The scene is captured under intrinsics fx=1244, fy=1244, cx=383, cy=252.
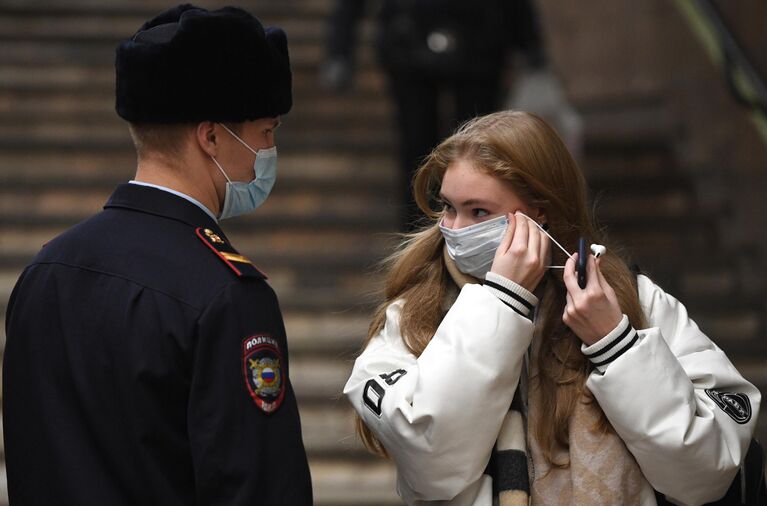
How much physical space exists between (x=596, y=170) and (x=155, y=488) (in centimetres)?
600

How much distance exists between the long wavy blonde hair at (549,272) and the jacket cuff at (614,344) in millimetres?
107

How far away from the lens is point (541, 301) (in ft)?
9.25

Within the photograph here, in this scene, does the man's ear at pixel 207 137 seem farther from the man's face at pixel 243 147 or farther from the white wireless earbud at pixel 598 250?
the white wireless earbud at pixel 598 250

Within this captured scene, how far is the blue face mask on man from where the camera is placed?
2.52 meters

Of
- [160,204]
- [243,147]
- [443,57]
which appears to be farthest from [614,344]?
[443,57]

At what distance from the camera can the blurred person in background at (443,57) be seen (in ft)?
19.1

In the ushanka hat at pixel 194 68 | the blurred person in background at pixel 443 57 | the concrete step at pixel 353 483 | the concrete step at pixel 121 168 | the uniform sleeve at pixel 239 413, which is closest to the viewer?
the uniform sleeve at pixel 239 413

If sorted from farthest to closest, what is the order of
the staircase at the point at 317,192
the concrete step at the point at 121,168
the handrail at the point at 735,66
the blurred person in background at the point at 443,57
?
the concrete step at the point at 121,168
the staircase at the point at 317,192
the handrail at the point at 735,66
the blurred person in background at the point at 443,57

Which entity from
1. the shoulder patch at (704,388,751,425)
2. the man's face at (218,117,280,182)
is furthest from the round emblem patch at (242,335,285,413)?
the shoulder patch at (704,388,751,425)

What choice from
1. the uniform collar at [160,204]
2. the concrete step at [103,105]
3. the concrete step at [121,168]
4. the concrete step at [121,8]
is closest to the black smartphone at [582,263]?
the uniform collar at [160,204]

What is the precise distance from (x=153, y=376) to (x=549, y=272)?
1.02 m

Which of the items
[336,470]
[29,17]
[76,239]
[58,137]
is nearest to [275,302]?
[76,239]

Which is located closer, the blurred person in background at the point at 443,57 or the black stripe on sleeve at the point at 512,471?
the black stripe on sleeve at the point at 512,471

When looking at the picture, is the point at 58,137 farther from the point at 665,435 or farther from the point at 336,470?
the point at 665,435
